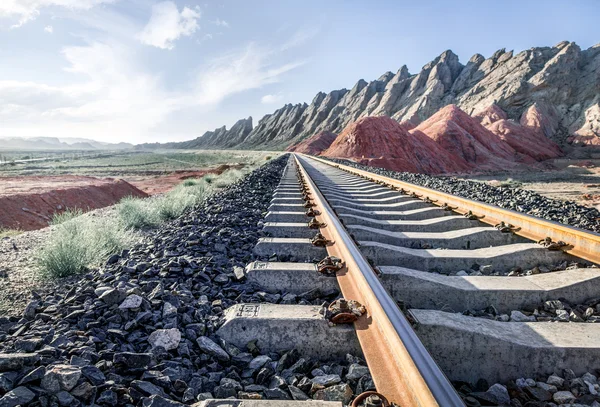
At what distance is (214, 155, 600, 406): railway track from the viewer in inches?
66.5

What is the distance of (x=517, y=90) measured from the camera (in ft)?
189

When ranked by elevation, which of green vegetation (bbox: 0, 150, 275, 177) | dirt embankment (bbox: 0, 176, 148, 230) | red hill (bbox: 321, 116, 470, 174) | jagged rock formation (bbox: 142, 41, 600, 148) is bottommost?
dirt embankment (bbox: 0, 176, 148, 230)

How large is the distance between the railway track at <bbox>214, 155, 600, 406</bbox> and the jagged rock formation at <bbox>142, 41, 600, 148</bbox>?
55.2 metres

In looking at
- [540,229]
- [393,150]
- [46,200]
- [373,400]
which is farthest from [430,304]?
[393,150]

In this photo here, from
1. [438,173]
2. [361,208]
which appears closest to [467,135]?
Result: [438,173]

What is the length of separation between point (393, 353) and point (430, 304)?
3.50ft

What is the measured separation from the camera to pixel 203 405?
1.42 meters

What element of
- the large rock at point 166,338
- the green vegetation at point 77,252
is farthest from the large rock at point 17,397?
the green vegetation at point 77,252

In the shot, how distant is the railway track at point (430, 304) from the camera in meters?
1.69

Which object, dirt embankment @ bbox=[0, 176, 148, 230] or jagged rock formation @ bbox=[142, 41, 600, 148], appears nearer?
dirt embankment @ bbox=[0, 176, 148, 230]

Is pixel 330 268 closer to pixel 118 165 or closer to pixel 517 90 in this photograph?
pixel 118 165

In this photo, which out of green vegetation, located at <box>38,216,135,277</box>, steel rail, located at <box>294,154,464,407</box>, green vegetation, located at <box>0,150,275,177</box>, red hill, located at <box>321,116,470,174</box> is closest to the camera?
steel rail, located at <box>294,154,464,407</box>

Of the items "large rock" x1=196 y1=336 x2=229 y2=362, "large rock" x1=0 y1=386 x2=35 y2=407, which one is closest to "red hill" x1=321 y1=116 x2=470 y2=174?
"large rock" x1=196 y1=336 x2=229 y2=362

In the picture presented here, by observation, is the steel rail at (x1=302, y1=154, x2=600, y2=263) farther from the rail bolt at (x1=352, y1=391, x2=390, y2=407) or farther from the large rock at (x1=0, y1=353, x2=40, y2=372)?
the large rock at (x1=0, y1=353, x2=40, y2=372)
